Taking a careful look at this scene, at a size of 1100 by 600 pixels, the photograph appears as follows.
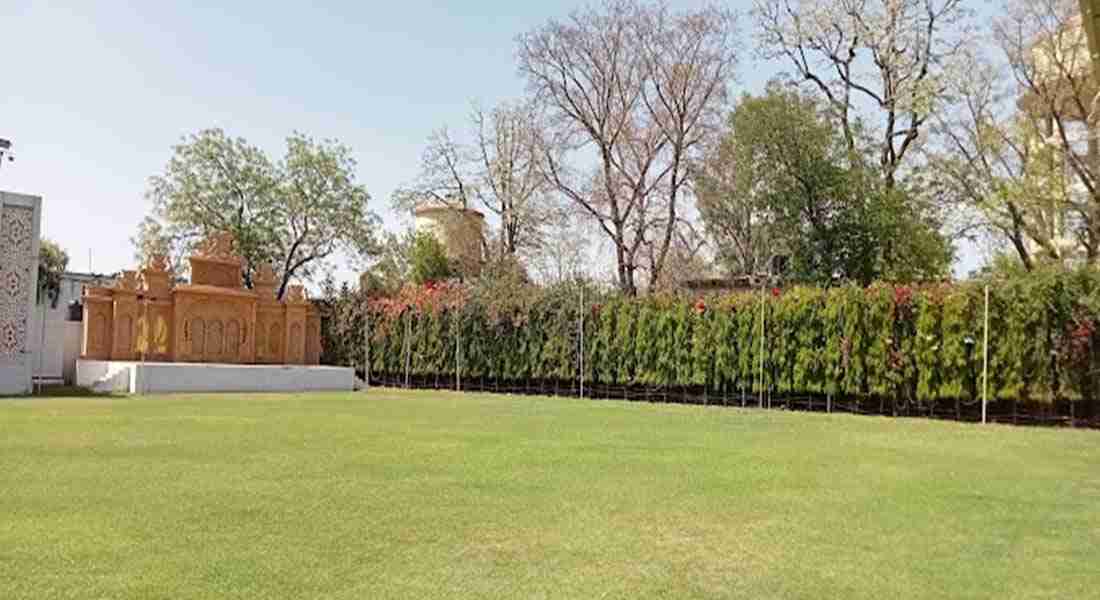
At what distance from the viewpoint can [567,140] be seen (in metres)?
28.5

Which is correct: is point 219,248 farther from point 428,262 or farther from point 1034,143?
point 1034,143

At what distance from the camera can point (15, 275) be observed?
695 inches

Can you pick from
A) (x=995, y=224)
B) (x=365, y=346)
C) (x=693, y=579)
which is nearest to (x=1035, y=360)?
(x=995, y=224)

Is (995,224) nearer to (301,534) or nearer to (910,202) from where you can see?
(910,202)

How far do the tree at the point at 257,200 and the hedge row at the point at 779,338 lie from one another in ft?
20.1

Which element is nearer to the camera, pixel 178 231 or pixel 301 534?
pixel 301 534

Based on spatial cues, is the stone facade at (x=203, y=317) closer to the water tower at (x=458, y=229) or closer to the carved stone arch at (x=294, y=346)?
the carved stone arch at (x=294, y=346)

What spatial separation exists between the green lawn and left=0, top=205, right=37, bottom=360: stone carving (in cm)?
911

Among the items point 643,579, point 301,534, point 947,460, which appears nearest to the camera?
point 643,579

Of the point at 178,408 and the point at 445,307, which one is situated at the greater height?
the point at 445,307

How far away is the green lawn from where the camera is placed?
3.65 m

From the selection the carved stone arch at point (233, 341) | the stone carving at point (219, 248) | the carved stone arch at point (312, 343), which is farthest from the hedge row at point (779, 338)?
the stone carving at point (219, 248)

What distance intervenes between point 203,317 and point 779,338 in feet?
48.2

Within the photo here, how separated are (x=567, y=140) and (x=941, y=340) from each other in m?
16.2
